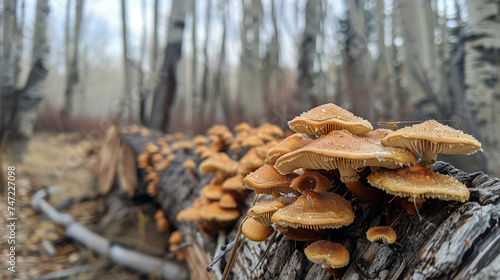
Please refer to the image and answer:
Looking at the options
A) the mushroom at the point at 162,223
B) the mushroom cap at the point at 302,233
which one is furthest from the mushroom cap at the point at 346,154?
the mushroom at the point at 162,223

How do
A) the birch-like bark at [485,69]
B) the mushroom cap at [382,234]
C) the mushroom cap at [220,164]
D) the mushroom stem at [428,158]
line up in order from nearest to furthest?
the mushroom cap at [382,234]
the mushroom stem at [428,158]
the mushroom cap at [220,164]
the birch-like bark at [485,69]

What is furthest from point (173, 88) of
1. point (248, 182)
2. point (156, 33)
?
point (248, 182)

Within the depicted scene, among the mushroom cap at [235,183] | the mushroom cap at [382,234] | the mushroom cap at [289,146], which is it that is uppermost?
the mushroom cap at [289,146]

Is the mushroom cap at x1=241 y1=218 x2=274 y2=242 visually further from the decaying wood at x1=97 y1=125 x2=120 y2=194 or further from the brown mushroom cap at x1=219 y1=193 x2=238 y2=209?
the decaying wood at x1=97 y1=125 x2=120 y2=194

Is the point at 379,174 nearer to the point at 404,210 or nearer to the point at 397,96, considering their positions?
the point at 404,210

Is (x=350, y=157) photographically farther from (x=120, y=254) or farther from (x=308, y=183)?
(x=120, y=254)

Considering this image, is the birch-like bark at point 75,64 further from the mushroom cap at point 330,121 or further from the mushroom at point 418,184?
the mushroom at point 418,184

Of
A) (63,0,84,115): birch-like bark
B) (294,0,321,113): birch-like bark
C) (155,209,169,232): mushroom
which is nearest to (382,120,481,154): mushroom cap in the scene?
(155,209,169,232): mushroom
